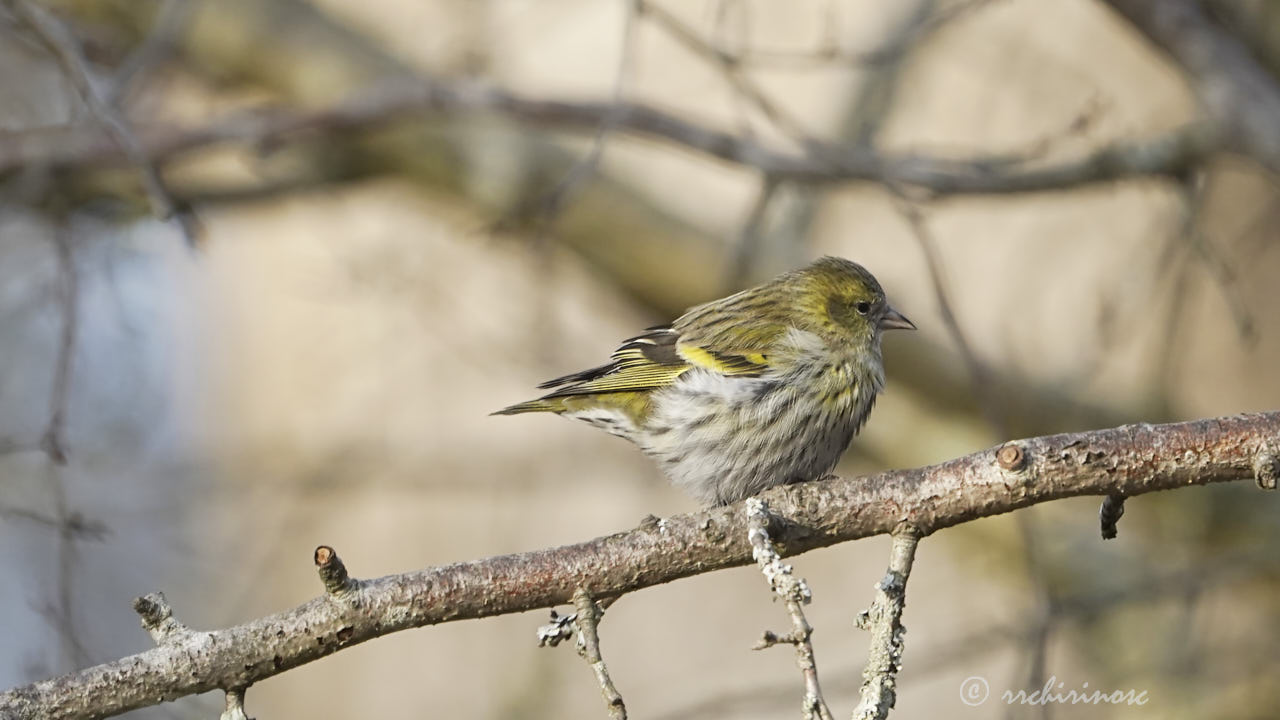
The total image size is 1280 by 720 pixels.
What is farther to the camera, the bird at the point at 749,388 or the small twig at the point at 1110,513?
the bird at the point at 749,388

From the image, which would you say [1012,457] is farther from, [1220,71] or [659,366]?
[1220,71]

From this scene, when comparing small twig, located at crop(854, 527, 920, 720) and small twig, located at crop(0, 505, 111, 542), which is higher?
small twig, located at crop(0, 505, 111, 542)

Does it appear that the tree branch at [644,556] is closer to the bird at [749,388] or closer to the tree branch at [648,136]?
the bird at [749,388]

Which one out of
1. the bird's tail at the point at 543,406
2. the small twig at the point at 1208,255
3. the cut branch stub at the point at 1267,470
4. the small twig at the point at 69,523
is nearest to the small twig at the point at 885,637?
the cut branch stub at the point at 1267,470

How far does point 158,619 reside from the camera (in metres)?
2.46

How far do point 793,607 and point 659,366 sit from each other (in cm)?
199

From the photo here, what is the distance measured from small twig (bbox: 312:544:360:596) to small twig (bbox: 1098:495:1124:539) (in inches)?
60.4

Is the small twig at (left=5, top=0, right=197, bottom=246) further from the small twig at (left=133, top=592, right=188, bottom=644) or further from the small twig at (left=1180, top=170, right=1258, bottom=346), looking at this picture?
the small twig at (left=1180, top=170, right=1258, bottom=346)

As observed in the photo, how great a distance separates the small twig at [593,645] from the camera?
212 centimetres

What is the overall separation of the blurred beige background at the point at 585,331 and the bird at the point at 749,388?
4.04ft

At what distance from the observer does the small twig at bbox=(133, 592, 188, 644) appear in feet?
8.01

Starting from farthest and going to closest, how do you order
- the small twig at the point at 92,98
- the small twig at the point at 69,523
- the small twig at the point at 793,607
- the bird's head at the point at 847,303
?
1. the bird's head at the point at 847,303
2. the small twig at the point at 92,98
3. the small twig at the point at 69,523
4. the small twig at the point at 793,607

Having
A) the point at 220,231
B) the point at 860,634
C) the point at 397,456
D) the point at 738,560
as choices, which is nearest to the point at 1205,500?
the point at 860,634

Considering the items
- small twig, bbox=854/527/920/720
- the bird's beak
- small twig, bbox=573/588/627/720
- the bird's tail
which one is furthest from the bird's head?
small twig, bbox=573/588/627/720
